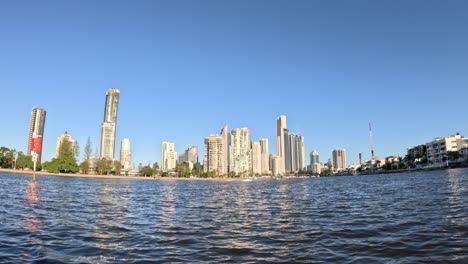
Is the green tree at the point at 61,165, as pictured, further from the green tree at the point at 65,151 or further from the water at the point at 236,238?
the water at the point at 236,238

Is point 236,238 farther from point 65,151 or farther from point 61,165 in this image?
point 65,151

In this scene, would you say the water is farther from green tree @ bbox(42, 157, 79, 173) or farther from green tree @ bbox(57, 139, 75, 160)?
green tree @ bbox(57, 139, 75, 160)

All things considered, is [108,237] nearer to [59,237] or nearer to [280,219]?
[59,237]

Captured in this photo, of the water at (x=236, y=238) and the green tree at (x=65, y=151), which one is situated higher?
the green tree at (x=65, y=151)

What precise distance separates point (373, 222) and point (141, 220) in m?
14.3

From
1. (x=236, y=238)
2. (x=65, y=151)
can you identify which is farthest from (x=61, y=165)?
(x=236, y=238)

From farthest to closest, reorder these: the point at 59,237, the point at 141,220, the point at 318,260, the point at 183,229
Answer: the point at 141,220 → the point at 183,229 → the point at 59,237 → the point at 318,260

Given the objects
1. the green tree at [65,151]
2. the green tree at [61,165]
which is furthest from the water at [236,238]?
the green tree at [65,151]

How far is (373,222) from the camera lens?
21.0m

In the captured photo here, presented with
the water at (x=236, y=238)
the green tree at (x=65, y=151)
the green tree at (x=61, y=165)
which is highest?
the green tree at (x=65, y=151)

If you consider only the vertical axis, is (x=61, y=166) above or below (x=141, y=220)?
above

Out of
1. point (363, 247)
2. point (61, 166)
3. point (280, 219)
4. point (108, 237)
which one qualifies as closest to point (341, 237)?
point (363, 247)

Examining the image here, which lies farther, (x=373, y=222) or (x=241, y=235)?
(x=373, y=222)


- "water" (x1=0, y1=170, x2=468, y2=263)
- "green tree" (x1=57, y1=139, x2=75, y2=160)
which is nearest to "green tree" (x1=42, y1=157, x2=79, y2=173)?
"green tree" (x1=57, y1=139, x2=75, y2=160)
